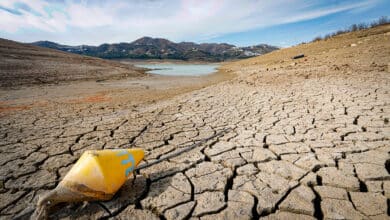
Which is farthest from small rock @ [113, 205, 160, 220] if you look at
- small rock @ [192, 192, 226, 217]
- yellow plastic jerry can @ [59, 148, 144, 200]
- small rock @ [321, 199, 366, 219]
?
small rock @ [321, 199, 366, 219]

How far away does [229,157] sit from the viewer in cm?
215

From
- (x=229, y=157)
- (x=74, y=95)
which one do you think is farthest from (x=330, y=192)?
(x=74, y=95)

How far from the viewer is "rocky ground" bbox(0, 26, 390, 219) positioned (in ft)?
4.74

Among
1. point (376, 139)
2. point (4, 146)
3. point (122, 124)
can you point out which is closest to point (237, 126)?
point (376, 139)

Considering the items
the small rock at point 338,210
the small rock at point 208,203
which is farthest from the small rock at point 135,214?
the small rock at point 338,210

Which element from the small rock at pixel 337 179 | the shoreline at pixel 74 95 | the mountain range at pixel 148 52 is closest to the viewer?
the small rock at pixel 337 179

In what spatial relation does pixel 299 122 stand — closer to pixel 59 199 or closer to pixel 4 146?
pixel 59 199

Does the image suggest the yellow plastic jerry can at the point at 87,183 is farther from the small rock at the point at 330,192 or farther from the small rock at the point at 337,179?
the small rock at the point at 337,179

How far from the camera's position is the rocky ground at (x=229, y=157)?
56.8 inches

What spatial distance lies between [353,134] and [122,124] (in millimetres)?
3198

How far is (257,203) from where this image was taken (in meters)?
1.48

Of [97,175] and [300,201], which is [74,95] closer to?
[97,175]

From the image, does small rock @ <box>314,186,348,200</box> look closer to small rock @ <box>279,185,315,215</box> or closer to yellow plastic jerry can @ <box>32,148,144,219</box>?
small rock @ <box>279,185,315,215</box>

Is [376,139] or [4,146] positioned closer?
[376,139]
